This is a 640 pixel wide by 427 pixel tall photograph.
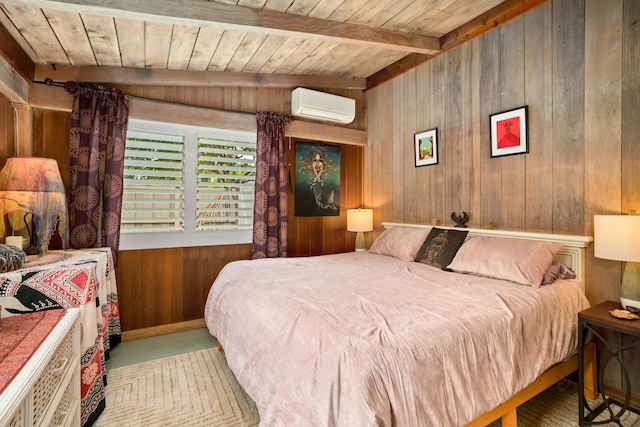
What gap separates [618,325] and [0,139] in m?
3.91

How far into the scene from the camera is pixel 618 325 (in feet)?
5.54

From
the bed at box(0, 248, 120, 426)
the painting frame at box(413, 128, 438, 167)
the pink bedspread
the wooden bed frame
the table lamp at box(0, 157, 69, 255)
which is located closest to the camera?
the pink bedspread

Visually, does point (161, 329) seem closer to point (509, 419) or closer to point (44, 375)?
point (44, 375)

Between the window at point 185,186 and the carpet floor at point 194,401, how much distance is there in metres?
1.24

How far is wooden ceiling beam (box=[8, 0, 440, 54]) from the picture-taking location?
6.07 feet

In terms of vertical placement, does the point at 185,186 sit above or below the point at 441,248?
above

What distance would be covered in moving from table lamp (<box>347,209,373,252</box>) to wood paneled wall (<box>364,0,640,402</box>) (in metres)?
0.50

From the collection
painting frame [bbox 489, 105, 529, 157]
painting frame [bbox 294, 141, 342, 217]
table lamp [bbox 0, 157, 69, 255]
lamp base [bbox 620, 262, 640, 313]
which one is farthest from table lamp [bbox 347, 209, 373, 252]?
table lamp [bbox 0, 157, 69, 255]

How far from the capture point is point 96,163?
269 centimetres

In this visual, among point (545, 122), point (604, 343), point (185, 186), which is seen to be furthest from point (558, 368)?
point (185, 186)

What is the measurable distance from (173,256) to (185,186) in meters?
0.70

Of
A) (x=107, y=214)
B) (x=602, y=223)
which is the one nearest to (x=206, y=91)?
(x=107, y=214)

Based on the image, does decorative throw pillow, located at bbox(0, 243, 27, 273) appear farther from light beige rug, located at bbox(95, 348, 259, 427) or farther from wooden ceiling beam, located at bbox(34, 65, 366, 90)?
wooden ceiling beam, located at bbox(34, 65, 366, 90)

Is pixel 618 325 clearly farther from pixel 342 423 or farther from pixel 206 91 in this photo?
pixel 206 91
